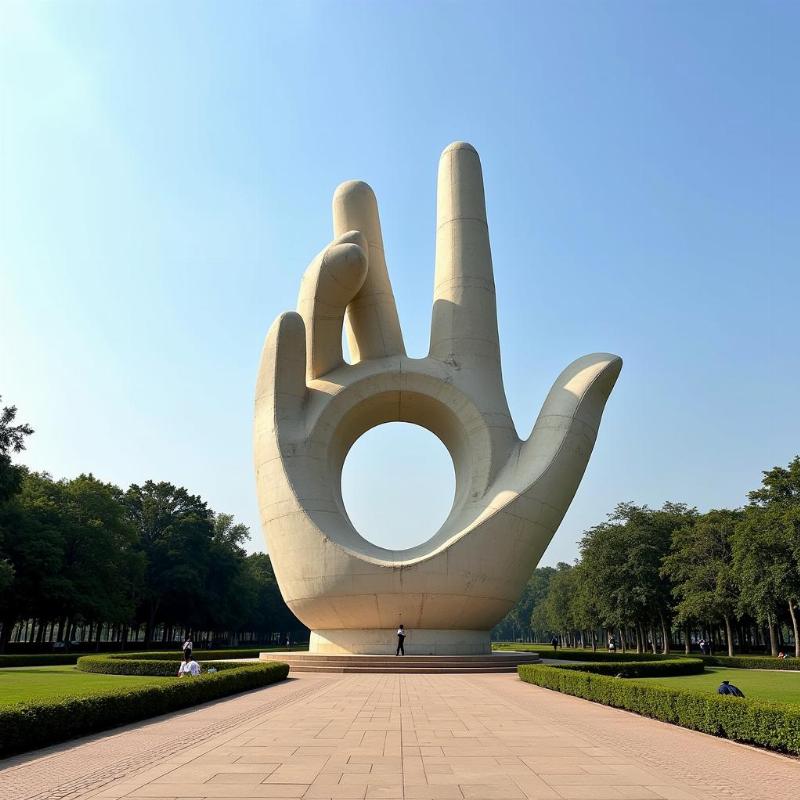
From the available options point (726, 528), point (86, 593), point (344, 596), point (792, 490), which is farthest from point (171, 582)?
point (792, 490)

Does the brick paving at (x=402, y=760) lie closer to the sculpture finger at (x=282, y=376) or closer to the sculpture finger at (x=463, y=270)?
the sculpture finger at (x=282, y=376)

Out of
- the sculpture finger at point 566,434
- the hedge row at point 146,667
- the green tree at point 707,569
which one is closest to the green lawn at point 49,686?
the hedge row at point 146,667

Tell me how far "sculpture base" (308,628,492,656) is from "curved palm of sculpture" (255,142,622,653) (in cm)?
5

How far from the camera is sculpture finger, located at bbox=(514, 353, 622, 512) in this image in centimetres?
2159

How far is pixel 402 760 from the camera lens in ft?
22.4

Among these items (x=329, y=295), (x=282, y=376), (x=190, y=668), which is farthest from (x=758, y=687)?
(x=329, y=295)

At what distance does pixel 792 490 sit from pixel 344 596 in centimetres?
2357

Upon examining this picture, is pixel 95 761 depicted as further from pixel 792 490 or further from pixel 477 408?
pixel 792 490

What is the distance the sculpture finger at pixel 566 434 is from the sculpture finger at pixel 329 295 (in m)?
7.19

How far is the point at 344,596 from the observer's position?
2138cm

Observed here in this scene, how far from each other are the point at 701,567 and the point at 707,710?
96.2ft

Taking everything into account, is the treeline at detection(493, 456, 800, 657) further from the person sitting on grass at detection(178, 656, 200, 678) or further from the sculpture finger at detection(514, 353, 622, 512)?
the person sitting on grass at detection(178, 656, 200, 678)

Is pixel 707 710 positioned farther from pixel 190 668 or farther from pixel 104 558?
pixel 104 558

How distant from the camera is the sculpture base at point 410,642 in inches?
854
